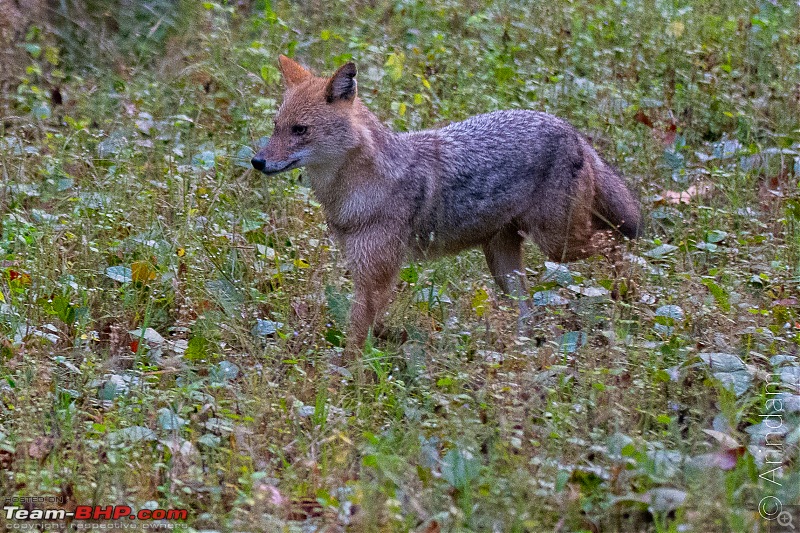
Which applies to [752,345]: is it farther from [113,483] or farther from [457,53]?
[457,53]

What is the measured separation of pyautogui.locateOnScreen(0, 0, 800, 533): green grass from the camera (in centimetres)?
393

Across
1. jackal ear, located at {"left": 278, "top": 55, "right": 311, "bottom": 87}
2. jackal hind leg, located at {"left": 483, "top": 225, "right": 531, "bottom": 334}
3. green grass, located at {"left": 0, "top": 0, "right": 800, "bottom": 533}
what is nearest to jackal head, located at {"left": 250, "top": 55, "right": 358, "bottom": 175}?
jackal ear, located at {"left": 278, "top": 55, "right": 311, "bottom": 87}

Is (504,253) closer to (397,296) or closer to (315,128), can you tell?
(397,296)

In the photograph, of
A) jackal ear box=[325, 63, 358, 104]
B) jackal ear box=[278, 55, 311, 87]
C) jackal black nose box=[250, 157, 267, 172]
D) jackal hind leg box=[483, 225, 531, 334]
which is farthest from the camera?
jackal hind leg box=[483, 225, 531, 334]

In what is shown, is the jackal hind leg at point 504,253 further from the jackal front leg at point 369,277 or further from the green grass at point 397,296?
the jackal front leg at point 369,277

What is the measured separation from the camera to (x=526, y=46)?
926 centimetres

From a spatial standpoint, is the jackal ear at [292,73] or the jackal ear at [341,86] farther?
the jackal ear at [292,73]

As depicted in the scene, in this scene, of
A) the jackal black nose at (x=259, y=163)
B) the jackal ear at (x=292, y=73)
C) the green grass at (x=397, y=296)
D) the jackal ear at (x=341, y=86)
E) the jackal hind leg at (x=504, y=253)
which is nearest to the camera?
the green grass at (x=397, y=296)

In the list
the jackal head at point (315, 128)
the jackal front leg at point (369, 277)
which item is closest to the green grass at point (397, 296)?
the jackal front leg at point (369, 277)

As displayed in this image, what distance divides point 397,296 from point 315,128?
44.7 inches

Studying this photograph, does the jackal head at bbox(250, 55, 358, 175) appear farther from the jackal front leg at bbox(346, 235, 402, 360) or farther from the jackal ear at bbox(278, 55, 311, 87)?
the jackal front leg at bbox(346, 235, 402, 360)

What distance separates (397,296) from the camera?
620 centimetres

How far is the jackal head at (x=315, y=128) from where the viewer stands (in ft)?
19.1

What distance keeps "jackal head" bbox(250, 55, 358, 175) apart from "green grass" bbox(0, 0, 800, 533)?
2.31 ft
